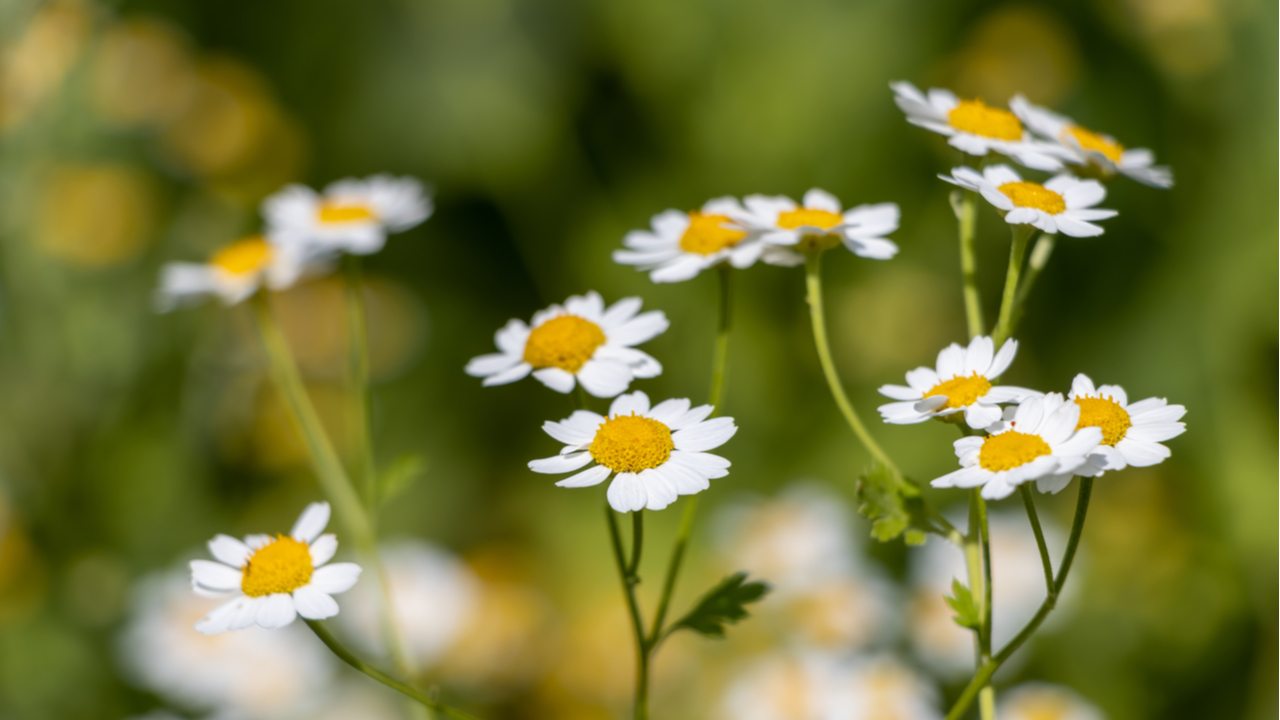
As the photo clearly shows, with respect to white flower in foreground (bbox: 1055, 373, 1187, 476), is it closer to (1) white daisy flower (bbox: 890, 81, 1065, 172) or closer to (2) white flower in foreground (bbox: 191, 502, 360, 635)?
(1) white daisy flower (bbox: 890, 81, 1065, 172)

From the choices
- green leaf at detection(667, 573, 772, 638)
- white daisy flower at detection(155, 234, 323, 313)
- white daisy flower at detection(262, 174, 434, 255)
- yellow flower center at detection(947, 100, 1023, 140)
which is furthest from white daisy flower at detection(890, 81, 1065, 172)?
white daisy flower at detection(155, 234, 323, 313)

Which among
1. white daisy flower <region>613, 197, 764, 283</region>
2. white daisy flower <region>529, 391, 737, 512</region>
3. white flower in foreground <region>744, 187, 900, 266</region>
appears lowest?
white daisy flower <region>529, 391, 737, 512</region>

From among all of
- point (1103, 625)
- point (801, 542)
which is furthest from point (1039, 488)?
point (1103, 625)

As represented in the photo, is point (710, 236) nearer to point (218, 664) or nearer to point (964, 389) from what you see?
point (964, 389)

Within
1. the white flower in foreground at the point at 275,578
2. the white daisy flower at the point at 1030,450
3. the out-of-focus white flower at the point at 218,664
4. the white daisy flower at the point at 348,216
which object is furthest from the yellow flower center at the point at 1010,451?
the out-of-focus white flower at the point at 218,664

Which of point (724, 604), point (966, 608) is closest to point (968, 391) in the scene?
point (966, 608)

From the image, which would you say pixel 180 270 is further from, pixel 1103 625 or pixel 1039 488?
pixel 1103 625
